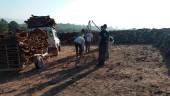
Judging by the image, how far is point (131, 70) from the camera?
669 inches

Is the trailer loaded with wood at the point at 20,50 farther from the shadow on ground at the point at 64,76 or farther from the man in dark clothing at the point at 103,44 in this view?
the man in dark clothing at the point at 103,44

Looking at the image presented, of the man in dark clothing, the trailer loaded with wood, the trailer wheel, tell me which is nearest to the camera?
the trailer loaded with wood

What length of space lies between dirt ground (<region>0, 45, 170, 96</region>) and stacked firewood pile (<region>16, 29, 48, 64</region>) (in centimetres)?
81

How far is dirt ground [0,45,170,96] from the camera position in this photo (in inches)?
508

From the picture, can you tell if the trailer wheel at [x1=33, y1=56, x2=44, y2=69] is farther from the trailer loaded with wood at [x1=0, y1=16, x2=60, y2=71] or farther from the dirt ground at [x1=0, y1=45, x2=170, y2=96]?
the dirt ground at [x1=0, y1=45, x2=170, y2=96]

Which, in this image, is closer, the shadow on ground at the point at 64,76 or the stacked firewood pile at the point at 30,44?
the shadow on ground at the point at 64,76

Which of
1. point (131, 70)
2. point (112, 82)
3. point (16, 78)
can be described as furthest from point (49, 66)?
point (112, 82)

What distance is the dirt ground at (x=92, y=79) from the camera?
42.3 ft

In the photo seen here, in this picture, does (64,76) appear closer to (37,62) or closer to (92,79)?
(92,79)

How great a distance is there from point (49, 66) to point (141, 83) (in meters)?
7.16

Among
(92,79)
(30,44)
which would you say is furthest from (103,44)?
(92,79)

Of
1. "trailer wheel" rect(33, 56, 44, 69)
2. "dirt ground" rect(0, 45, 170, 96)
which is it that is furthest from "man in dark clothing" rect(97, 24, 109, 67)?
"trailer wheel" rect(33, 56, 44, 69)

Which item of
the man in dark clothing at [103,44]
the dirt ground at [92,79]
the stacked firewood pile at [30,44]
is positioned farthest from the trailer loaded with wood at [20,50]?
the man in dark clothing at [103,44]

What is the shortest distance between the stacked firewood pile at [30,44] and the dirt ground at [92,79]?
814mm
